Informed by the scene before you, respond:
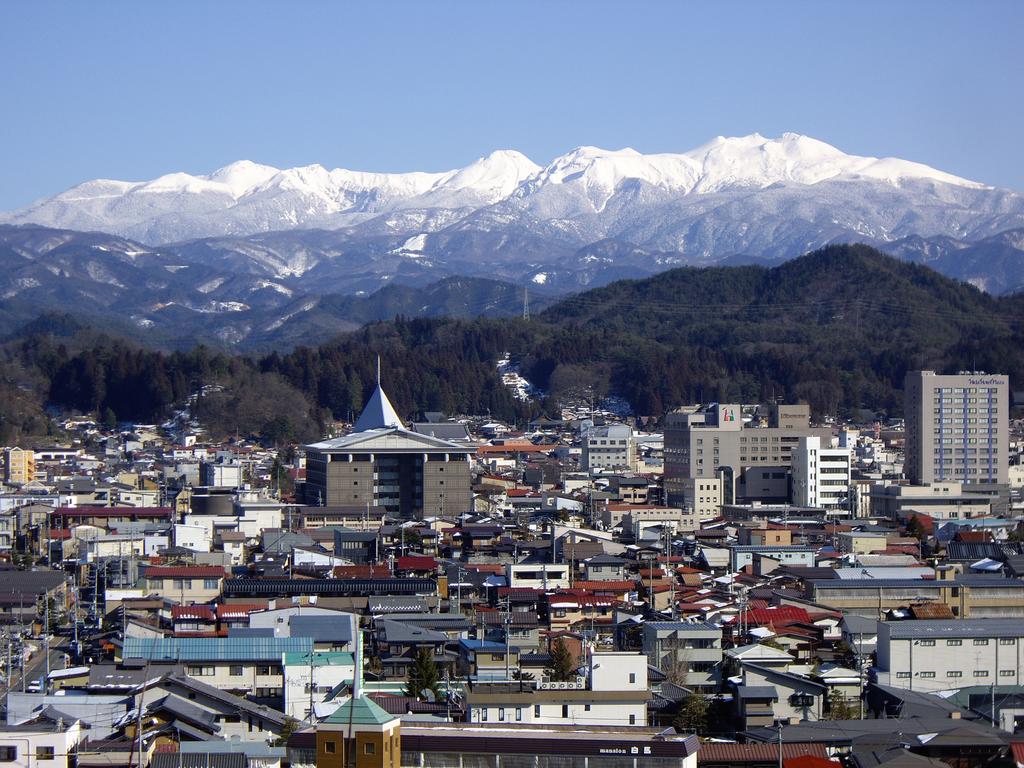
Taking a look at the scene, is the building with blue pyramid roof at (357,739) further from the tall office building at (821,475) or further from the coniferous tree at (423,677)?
the tall office building at (821,475)

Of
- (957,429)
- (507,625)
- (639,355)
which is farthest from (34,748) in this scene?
(639,355)

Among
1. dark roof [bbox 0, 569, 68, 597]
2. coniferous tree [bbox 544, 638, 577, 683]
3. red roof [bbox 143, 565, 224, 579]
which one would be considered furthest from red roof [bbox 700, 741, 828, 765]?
dark roof [bbox 0, 569, 68, 597]

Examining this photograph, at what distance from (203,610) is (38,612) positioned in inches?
129

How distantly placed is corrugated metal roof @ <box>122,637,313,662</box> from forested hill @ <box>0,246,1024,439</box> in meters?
35.0

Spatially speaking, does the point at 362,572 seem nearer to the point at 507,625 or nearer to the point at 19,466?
the point at 507,625

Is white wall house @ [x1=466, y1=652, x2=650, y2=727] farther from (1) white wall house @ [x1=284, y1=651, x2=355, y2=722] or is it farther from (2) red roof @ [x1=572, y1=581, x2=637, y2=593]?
(2) red roof @ [x1=572, y1=581, x2=637, y2=593]

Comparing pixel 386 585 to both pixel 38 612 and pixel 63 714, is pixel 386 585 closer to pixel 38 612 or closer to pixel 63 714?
pixel 38 612

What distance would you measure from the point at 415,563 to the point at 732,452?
14398mm

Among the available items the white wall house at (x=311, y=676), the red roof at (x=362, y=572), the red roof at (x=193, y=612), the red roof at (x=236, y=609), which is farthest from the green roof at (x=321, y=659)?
the red roof at (x=362, y=572)

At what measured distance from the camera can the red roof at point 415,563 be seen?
26.1 m

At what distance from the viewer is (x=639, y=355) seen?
222ft

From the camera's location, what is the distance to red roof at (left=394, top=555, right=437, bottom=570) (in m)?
26.1

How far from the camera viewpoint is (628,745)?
12.4 metres

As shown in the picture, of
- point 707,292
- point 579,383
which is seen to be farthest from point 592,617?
point 707,292
